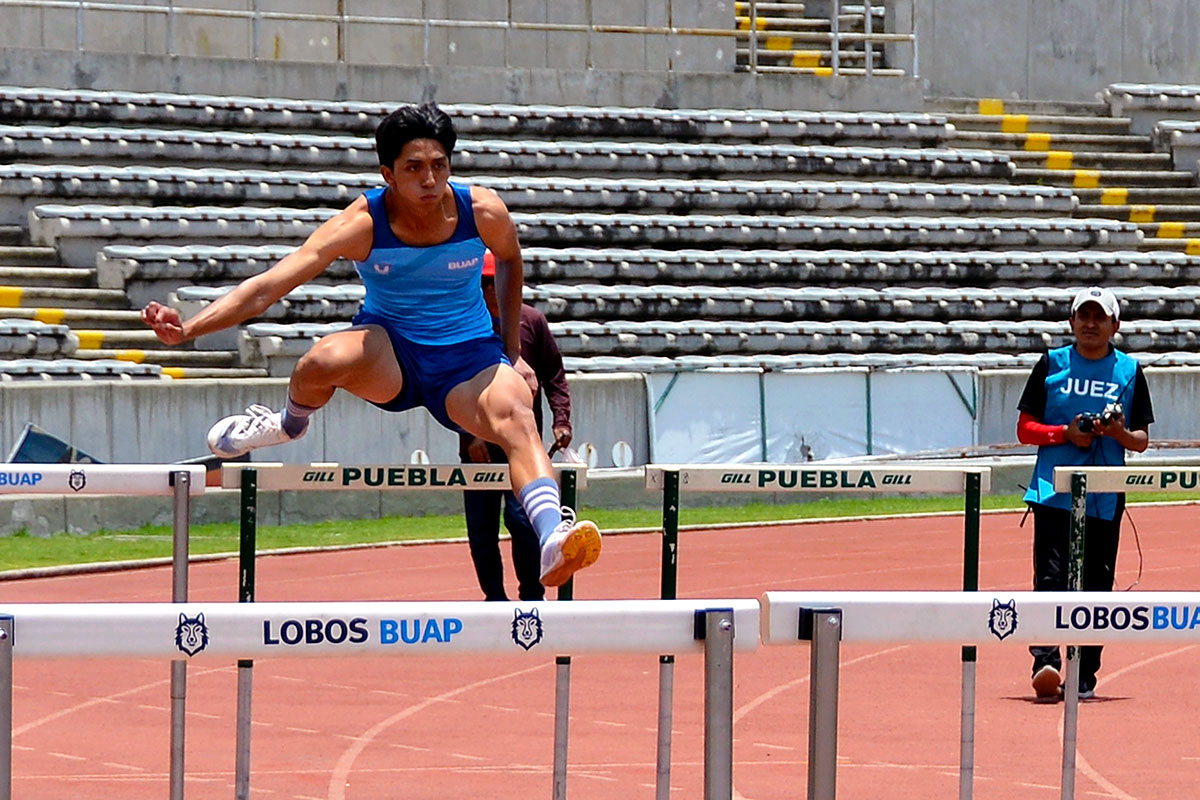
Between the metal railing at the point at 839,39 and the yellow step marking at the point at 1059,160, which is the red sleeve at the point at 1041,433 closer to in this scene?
the metal railing at the point at 839,39

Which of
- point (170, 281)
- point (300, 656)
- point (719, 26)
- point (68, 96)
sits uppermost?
point (719, 26)

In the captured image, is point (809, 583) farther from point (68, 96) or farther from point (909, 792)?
point (68, 96)

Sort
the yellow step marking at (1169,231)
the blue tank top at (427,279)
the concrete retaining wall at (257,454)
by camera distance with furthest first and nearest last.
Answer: the yellow step marking at (1169,231)
the concrete retaining wall at (257,454)
the blue tank top at (427,279)

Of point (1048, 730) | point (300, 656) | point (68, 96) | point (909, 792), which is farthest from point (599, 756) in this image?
point (68, 96)

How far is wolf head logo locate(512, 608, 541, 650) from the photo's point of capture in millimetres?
3488

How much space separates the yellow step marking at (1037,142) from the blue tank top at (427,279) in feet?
66.9

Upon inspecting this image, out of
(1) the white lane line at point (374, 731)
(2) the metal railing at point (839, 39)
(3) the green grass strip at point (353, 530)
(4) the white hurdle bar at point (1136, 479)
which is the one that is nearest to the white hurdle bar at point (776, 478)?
(4) the white hurdle bar at point (1136, 479)

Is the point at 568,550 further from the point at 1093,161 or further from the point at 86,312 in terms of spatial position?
the point at 1093,161

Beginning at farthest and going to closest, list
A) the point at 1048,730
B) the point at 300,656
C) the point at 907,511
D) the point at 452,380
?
the point at 907,511
the point at 1048,730
the point at 452,380
the point at 300,656

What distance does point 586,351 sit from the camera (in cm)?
1873

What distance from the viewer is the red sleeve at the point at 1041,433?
8305 mm

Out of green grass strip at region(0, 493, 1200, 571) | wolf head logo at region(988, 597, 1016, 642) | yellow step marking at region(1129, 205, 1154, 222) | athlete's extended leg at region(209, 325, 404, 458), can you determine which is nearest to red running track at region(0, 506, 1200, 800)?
green grass strip at region(0, 493, 1200, 571)

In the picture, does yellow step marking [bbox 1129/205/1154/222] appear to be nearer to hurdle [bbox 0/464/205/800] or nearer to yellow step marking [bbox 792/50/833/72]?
yellow step marking [bbox 792/50/833/72]

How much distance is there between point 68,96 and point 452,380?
49.6ft
